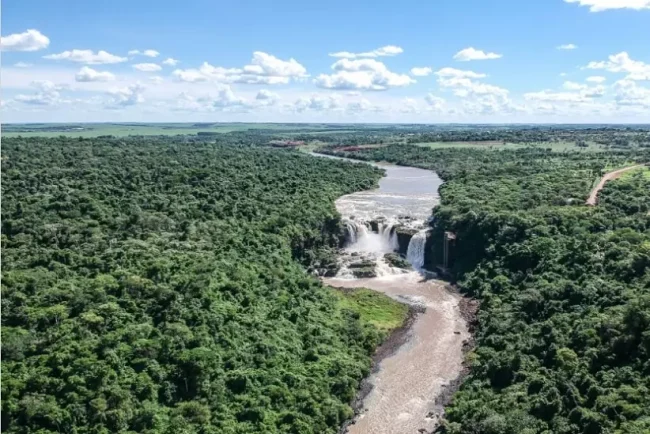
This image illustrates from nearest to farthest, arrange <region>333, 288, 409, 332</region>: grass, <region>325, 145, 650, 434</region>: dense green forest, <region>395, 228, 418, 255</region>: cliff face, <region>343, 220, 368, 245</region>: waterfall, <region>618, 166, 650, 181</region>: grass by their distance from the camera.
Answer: <region>325, 145, 650, 434</region>: dense green forest, <region>333, 288, 409, 332</region>: grass, <region>395, 228, 418, 255</region>: cliff face, <region>343, 220, 368, 245</region>: waterfall, <region>618, 166, 650, 181</region>: grass

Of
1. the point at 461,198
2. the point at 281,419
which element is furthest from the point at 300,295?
the point at 461,198

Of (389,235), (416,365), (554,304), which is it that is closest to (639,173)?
(389,235)

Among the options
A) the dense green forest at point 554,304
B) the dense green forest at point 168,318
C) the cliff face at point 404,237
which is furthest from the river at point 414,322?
the dense green forest at point 168,318

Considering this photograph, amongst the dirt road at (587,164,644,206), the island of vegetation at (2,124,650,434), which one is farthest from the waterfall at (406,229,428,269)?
the dirt road at (587,164,644,206)

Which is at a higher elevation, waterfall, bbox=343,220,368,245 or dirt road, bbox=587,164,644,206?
dirt road, bbox=587,164,644,206

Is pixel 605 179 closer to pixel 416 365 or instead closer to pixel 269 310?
pixel 416 365

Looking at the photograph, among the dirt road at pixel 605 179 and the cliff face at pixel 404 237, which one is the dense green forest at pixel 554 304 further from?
the cliff face at pixel 404 237

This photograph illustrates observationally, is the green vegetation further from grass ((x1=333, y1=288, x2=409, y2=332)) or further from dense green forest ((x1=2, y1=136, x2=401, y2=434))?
dense green forest ((x1=2, y1=136, x2=401, y2=434))

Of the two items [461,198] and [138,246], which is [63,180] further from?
[461,198]
